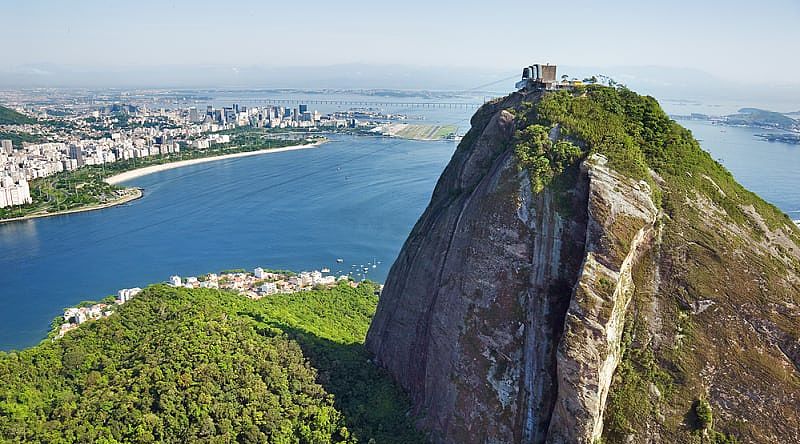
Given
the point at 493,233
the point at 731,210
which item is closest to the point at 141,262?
the point at 493,233

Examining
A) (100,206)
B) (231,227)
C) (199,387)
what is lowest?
(231,227)

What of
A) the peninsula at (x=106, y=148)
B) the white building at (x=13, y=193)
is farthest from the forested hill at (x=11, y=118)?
the white building at (x=13, y=193)

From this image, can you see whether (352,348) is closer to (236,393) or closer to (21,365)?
Answer: (236,393)

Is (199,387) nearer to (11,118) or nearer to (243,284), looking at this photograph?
(243,284)

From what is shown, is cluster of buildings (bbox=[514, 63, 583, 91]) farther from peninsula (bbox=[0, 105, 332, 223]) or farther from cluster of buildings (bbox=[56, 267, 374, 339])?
peninsula (bbox=[0, 105, 332, 223])

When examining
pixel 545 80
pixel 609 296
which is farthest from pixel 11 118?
pixel 609 296

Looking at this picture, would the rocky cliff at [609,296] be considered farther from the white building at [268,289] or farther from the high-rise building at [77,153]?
the high-rise building at [77,153]
